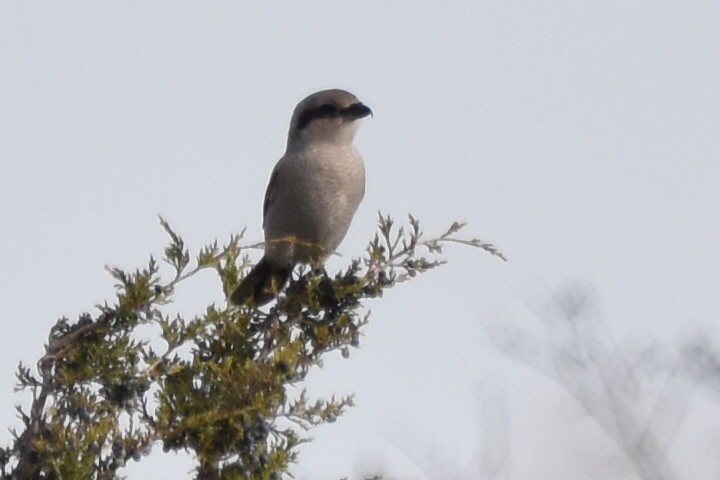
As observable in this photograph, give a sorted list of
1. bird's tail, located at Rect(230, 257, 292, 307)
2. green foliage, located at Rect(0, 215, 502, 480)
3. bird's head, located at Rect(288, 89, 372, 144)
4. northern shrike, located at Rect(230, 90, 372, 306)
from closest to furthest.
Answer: green foliage, located at Rect(0, 215, 502, 480)
bird's tail, located at Rect(230, 257, 292, 307)
northern shrike, located at Rect(230, 90, 372, 306)
bird's head, located at Rect(288, 89, 372, 144)

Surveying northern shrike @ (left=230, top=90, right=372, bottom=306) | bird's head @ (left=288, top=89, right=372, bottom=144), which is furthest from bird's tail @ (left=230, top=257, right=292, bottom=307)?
bird's head @ (left=288, top=89, right=372, bottom=144)

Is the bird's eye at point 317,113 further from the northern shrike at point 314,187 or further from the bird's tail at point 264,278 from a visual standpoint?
the bird's tail at point 264,278

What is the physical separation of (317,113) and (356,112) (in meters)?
0.19

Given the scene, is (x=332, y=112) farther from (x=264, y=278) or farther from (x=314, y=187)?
(x=264, y=278)

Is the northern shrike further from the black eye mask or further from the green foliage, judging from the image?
the green foliage

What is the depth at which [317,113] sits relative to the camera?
6086 mm

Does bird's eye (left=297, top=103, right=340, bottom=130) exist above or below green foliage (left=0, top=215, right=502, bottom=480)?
above

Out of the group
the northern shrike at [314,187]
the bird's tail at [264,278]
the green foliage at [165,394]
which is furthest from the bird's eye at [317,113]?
the green foliage at [165,394]

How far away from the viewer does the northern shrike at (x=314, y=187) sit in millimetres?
5680

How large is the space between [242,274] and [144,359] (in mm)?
476

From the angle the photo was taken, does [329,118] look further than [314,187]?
Yes

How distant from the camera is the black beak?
19.9ft

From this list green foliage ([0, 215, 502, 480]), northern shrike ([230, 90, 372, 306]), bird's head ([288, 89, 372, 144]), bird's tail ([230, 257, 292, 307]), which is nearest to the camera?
green foliage ([0, 215, 502, 480])

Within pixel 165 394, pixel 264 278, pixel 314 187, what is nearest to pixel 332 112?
pixel 314 187
